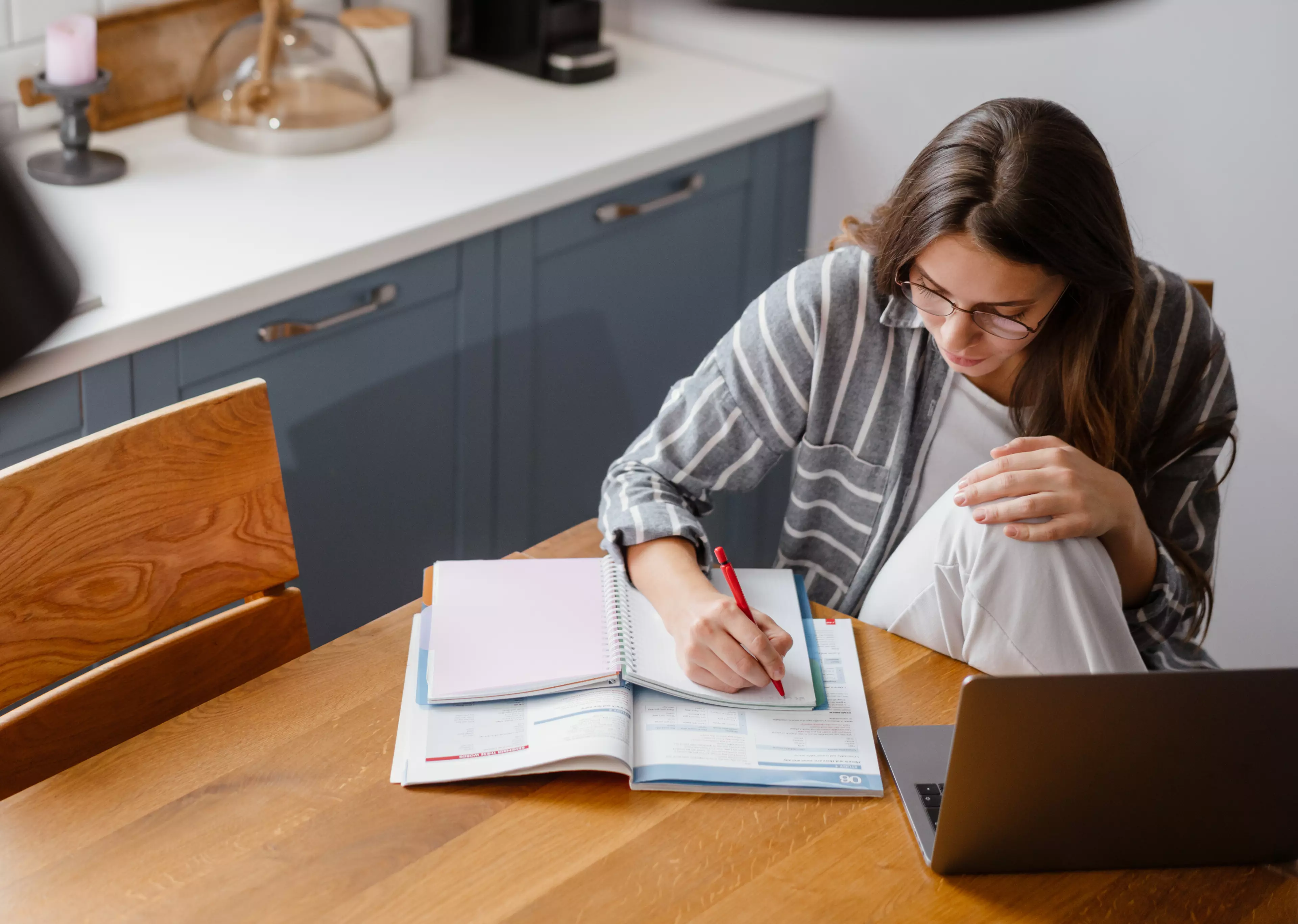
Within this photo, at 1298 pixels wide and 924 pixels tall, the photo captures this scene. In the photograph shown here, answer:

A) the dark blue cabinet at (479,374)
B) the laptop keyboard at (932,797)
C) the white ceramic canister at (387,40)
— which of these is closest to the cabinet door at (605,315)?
the dark blue cabinet at (479,374)

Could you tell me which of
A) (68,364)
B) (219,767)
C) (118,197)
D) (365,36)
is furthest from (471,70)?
(219,767)

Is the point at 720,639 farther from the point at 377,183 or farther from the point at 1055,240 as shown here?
the point at 377,183

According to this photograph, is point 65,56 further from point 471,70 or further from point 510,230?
point 471,70

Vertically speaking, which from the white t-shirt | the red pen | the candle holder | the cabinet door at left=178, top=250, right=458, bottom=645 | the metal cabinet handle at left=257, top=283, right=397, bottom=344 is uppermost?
the candle holder

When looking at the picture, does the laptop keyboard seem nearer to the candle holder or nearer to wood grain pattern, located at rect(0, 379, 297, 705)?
wood grain pattern, located at rect(0, 379, 297, 705)

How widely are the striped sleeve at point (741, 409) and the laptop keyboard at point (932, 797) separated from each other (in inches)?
16.4

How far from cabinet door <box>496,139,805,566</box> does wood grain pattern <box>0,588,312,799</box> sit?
2.74 feet

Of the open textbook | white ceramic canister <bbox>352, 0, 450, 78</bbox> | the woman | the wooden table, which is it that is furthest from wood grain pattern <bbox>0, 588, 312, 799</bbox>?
white ceramic canister <bbox>352, 0, 450, 78</bbox>

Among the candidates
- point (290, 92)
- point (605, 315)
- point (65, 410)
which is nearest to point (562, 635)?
point (65, 410)

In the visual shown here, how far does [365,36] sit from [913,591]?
1.45 m

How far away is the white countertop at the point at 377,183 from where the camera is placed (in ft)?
5.53

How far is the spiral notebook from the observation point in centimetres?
117

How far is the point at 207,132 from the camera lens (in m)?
2.07

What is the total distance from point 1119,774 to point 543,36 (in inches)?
68.3
